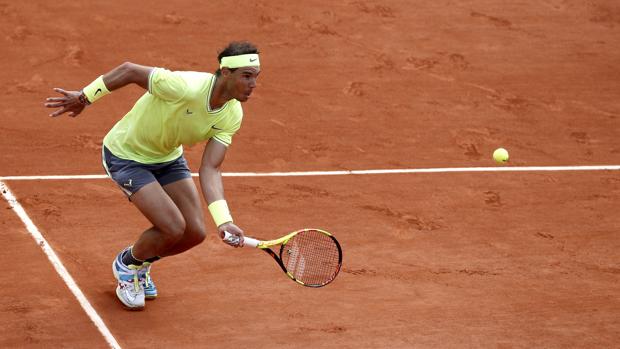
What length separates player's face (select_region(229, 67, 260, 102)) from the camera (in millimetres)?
7148

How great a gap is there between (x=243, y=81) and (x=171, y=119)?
23.1 inches

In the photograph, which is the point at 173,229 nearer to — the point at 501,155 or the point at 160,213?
the point at 160,213

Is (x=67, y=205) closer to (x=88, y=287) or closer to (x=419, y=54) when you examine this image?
(x=88, y=287)

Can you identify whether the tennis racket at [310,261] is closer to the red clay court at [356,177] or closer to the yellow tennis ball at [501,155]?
the red clay court at [356,177]

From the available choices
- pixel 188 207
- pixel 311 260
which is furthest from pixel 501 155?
pixel 188 207

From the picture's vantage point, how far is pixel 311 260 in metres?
7.63

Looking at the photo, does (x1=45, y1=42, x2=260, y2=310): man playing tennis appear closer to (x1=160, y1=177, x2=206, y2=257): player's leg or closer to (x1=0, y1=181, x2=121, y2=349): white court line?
(x1=160, y1=177, x2=206, y2=257): player's leg

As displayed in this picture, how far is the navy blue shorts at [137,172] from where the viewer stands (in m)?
7.48

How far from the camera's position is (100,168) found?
10289 millimetres

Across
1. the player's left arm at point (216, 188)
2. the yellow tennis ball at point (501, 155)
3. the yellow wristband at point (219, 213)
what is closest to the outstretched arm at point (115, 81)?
the player's left arm at point (216, 188)

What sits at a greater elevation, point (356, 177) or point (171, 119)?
point (171, 119)

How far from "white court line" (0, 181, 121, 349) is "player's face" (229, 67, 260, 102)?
1.89 meters

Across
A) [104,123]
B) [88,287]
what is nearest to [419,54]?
[104,123]

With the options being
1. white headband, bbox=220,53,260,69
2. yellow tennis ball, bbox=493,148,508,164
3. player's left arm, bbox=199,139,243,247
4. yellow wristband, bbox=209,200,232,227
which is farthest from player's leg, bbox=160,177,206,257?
yellow tennis ball, bbox=493,148,508,164
